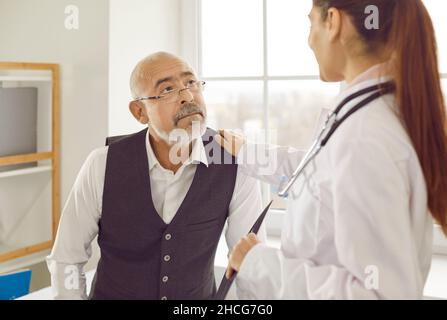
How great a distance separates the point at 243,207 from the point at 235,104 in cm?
83

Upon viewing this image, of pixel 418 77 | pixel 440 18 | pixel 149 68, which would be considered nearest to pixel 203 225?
pixel 149 68

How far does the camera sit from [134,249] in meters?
1.44

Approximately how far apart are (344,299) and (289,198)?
0.74 ft

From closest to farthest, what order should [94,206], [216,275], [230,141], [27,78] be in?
[230,141], [94,206], [216,275], [27,78]

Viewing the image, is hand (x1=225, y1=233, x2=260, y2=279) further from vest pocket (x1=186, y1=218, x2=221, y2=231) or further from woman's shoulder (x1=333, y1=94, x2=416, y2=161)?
vest pocket (x1=186, y1=218, x2=221, y2=231)

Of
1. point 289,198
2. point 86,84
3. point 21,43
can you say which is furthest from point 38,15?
point 289,198

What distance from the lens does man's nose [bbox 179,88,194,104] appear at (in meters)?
1.44

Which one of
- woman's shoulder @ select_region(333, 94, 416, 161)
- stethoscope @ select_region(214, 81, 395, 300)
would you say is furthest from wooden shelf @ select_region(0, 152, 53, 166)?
woman's shoulder @ select_region(333, 94, 416, 161)

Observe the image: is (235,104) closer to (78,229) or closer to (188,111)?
(188,111)

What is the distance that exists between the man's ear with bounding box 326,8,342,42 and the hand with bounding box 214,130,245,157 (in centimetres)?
52

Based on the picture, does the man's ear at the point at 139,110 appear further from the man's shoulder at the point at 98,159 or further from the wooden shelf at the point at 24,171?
the wooden shelf at the point at 24,171

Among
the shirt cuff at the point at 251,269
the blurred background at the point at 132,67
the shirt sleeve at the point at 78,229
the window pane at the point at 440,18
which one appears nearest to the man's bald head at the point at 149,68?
the shirt sleeve at the point at 78,229

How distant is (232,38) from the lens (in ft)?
7.52

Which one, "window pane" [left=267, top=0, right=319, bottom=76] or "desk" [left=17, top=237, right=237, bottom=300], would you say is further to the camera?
"window pane" [left=267, top=0, right=319, bottom=76]
